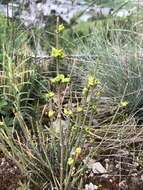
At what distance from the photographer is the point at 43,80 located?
2.97 metres

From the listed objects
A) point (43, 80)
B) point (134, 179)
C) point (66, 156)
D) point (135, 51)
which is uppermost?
point (135, 51)

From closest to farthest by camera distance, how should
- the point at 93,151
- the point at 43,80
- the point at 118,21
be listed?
the point at 93,151
the point at 43,80
the point at 118,21

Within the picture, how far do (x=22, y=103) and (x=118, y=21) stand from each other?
114cm

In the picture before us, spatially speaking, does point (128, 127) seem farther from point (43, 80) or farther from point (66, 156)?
point (43, 80)

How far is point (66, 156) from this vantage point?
7.12 feet

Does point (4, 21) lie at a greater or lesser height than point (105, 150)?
greater

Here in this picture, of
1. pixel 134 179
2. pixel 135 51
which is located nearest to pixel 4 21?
pixel 135 51

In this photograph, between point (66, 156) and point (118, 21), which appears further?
point (118, 21)

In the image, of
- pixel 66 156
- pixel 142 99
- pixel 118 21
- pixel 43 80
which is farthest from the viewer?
pixel 118 21

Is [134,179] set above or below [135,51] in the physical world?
below

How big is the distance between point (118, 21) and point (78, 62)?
629 mm

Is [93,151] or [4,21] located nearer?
[93,151]

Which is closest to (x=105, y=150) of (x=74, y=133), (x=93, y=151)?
(x=93, y=151)

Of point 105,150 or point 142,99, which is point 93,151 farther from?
point 142,99
